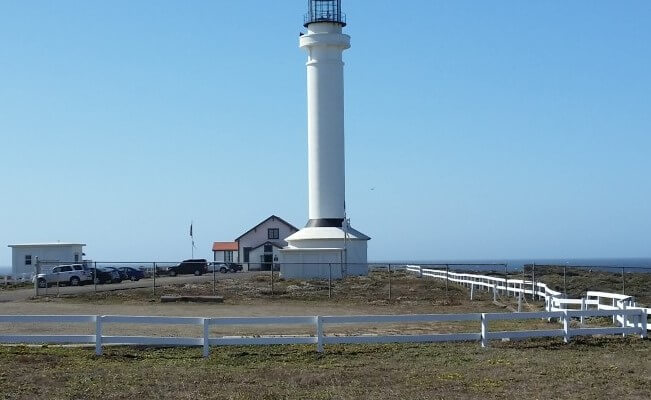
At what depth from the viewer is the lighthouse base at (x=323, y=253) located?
51531 mm

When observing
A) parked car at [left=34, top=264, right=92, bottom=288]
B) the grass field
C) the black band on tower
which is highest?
the black band on tower

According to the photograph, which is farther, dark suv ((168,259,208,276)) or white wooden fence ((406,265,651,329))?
dark suv ((168,259,208,276))

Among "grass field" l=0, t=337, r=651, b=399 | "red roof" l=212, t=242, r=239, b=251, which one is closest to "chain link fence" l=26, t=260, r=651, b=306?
"grass field" l=0, t=337, r=651, b=399

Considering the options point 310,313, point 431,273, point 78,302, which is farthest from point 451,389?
point 431,273

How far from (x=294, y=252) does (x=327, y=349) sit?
32.2 meters

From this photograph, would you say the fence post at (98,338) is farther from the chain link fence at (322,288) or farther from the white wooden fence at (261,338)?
the chain link fence at (322,288)

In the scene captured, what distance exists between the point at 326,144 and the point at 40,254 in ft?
78.3

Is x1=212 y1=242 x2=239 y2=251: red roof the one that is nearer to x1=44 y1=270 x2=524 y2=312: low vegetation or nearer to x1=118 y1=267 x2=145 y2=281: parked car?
x1=118 y1=267 x2=145 y2=281: parked car

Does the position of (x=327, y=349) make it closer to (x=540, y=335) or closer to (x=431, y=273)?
(x=540, y=335)

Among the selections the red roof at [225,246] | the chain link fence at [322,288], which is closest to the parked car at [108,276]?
the chain link fence at [322,288]

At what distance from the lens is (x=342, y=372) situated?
1708 centimetres

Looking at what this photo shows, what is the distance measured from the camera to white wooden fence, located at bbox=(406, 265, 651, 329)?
996 inches

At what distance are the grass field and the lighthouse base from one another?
3010 cm

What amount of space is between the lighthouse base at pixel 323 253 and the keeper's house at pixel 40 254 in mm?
18288
